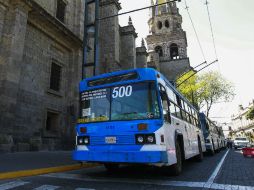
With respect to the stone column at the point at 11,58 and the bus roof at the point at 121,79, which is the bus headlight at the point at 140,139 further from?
the stone column at the point at 11,58

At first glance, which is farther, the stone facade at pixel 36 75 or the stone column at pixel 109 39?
the stone column at pixel 109 39

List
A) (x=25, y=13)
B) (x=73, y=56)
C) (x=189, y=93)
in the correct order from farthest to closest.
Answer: (x=189, y=93), (x=73, y=56), (x=25, y=13)

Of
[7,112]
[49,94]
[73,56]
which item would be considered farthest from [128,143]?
[73,56]

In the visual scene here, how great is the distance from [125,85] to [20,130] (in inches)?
335

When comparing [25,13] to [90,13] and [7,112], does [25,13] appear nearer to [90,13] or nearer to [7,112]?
[7,112]

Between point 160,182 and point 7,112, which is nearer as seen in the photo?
point 160,182

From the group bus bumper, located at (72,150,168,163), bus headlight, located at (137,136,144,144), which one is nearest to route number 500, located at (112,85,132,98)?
bus headlight, located at (137,136,144,144)

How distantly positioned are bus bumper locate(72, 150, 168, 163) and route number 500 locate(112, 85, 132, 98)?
1398mm

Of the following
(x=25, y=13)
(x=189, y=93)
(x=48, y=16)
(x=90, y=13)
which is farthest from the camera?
(x=189, y=93)

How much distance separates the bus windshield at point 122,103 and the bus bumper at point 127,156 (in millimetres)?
797

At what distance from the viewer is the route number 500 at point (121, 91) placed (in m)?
5.78

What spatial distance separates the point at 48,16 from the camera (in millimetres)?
14688

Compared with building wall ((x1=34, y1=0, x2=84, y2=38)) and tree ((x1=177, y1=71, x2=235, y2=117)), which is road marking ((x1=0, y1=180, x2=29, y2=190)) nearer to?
building wall ((x1=34, y1=0, x2=84, y2=38))

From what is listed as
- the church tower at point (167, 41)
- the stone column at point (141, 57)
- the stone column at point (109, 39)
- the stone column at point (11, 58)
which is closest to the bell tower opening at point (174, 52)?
the church tower at point (167, 41)
